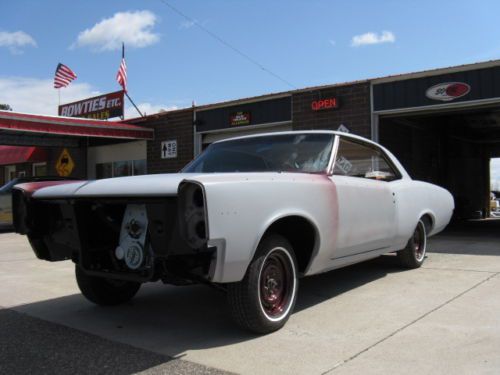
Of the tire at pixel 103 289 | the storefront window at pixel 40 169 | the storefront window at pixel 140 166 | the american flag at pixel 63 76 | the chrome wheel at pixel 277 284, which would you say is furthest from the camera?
the storefront window at pixel 40 169

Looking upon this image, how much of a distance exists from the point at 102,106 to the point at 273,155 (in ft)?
56.7

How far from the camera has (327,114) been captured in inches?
510

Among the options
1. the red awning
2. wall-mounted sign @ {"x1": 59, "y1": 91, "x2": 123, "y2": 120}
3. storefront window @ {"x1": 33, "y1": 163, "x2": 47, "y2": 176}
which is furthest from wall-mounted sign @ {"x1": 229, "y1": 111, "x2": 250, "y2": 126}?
storefront window @ {"x1": 33, "y1": 163, "x2": 47, "y2": 176}

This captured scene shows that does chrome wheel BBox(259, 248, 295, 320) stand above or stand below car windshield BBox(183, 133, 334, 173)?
below

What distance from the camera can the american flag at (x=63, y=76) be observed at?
853 inches

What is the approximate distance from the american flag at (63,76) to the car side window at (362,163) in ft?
60.7

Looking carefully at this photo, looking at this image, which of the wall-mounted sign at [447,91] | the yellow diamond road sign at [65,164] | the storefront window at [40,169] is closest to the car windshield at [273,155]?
the wall-mounted sign at [447,91]

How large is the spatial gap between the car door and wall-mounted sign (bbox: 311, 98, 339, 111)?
673 centimetres

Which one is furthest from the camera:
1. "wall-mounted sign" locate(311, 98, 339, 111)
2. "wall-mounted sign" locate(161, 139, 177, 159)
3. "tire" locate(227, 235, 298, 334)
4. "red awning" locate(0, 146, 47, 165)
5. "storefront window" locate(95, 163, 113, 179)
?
"red awning" locate(0, 146, 47, 165)

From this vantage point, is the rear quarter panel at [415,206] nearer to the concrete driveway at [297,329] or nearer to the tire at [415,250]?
the tire at [415,250]

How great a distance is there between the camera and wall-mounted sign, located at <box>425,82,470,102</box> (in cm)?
1071

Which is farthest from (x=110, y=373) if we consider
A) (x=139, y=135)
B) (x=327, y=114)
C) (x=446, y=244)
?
(x=139, y=135)

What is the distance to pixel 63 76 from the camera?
2181cm

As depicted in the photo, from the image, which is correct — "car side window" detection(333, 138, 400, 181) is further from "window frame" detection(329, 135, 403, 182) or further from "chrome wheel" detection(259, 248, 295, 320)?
"chrome wheel" detection(259, 248, 295, 320)
